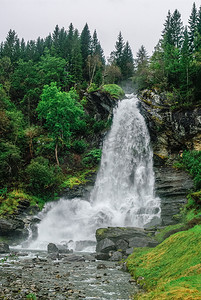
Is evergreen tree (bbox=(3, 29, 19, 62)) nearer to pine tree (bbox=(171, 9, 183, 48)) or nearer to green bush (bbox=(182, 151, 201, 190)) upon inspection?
pine tree (bbox=(171, 9, 183, 48))

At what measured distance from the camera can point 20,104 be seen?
4359 cm

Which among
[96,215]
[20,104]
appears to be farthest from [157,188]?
[20,104]

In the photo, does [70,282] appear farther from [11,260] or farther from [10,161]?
[10,161]

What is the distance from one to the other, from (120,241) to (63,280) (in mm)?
7916

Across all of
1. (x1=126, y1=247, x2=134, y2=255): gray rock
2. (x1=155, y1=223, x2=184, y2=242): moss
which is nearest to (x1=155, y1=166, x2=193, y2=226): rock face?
(x1=155, y1=223, x2=184, y2=242): moss

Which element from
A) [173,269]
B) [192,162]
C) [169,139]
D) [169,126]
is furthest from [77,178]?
[173,269]

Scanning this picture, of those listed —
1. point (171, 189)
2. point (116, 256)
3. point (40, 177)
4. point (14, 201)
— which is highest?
point (40, 177)

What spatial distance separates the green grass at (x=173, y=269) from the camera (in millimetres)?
6598

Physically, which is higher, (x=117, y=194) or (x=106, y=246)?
(x=117, y=194)

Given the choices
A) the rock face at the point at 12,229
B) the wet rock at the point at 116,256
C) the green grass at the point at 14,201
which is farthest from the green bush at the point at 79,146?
the wet rock at the point at 116,256

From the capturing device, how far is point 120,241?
17.4 metres

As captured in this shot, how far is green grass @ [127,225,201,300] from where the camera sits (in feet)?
21.6

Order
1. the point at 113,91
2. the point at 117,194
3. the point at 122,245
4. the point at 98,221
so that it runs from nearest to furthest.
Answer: the point at 122,245, the point at 98,221, the point at 117,194, the point at 113,91

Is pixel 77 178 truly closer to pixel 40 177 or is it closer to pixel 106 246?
pixel 40 177
